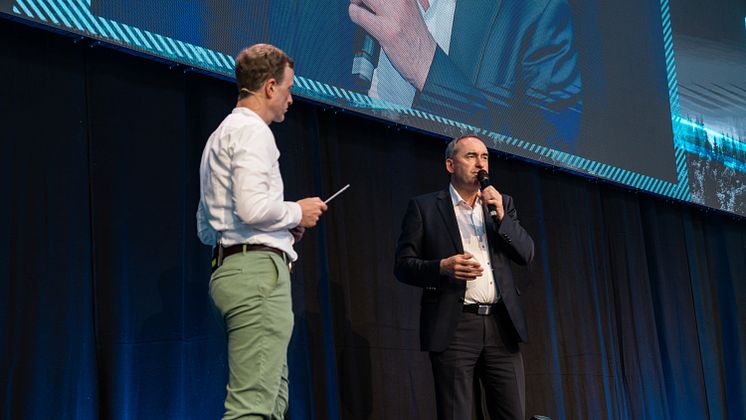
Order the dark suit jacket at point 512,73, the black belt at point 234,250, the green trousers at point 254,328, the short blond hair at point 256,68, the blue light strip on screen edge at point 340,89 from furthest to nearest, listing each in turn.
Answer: the dark suit jacket at point 512,73 < the blue light strip on screen edge at point 340,89 < the short blond hair at point 256,68 < the black belt at point 234,250 < the green trousers at point 254,328

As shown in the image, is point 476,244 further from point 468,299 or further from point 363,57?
point 363,57

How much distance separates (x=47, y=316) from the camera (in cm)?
269

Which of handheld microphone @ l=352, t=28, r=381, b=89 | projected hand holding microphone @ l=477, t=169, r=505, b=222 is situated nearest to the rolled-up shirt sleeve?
projected hand holding microphone @ l=477, t=169, r=505, b=222

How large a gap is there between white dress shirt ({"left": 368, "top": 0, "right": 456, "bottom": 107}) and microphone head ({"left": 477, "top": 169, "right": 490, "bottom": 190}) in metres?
0.79

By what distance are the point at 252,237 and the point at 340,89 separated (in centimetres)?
154

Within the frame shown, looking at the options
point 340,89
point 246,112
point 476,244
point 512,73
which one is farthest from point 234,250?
point 512,73

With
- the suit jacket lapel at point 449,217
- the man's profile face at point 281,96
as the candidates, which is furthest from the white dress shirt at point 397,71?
the man's profile face at point 281,96

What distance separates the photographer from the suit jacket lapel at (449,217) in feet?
9.48

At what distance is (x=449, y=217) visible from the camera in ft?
9.64

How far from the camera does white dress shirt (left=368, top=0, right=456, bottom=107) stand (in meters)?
3.56

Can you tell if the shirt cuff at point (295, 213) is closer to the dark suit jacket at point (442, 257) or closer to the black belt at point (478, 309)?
the dark suit jacket at point (442, 257)

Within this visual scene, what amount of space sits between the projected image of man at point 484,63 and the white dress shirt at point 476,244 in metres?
0.81

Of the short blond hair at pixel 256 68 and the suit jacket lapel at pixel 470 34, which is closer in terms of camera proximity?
the short blond hair at pixel 256 68

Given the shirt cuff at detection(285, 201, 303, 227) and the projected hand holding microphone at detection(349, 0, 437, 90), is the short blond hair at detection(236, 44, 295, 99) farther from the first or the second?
the projected hand holding microphone at detection(349, 0, 437, 90)
